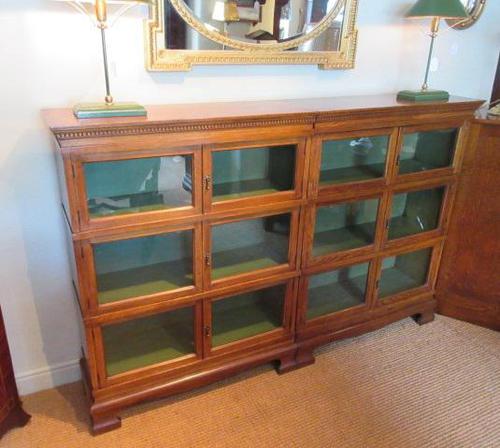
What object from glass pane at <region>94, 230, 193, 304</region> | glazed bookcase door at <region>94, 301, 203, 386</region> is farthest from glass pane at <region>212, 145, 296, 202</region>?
glazed bookcase door at <region>94, 301, 203, 386</region>

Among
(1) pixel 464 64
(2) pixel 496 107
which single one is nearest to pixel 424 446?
(2) pixel 496 107

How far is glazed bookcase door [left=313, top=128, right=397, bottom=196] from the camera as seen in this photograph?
1877 mm

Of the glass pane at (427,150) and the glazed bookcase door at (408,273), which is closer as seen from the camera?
the glass pane at (427,150)

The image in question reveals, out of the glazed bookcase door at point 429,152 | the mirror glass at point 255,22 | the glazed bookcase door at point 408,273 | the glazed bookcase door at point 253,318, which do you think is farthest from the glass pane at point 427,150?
the glazed bookcase door at point 253,318

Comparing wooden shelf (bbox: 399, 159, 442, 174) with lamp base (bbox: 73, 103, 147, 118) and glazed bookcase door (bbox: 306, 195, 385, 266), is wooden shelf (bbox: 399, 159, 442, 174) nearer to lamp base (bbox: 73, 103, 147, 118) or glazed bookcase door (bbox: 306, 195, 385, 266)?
glazed bookcase door (bbox: 306, 195, 385, 266)

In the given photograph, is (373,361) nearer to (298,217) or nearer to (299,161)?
(298,217)

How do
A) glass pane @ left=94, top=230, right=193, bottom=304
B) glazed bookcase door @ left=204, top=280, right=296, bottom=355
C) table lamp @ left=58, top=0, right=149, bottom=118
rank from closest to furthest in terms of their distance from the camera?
table lamp @ left=58, top=0, right=149, bottom=118 < glass pane @ left=94, top=230, right=193, bottom=304 < glazed bookcase door @ left=204, top=280, right=296, bottom=355

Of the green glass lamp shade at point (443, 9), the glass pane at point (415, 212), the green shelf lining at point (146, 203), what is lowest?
the glass pane at point (415, 212)

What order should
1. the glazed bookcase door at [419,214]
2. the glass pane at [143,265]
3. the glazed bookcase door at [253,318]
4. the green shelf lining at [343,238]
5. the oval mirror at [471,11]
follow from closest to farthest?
1. the glass pane at [143,265]
2. the glazed bookcase door at [253,318]
3. the green shelf lining at [343,238]
4. the glazed bookcase door at [419,214]
5. the oval mirror at [471,11]

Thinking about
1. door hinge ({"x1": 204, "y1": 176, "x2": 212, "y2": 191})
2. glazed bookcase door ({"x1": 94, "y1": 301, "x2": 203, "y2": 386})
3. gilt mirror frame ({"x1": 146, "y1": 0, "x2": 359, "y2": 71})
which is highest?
gilt mirror frame ({"x1": 146, "y1": 0, "x2": 359, "y2": 71})

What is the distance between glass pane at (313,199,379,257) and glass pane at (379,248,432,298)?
1.01 feet

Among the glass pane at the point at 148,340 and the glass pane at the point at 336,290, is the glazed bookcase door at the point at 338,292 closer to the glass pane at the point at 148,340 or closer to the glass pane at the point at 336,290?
the glass pane at the point at 336,290

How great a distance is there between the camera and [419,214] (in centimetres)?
235

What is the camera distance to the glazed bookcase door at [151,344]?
69.7 inches
